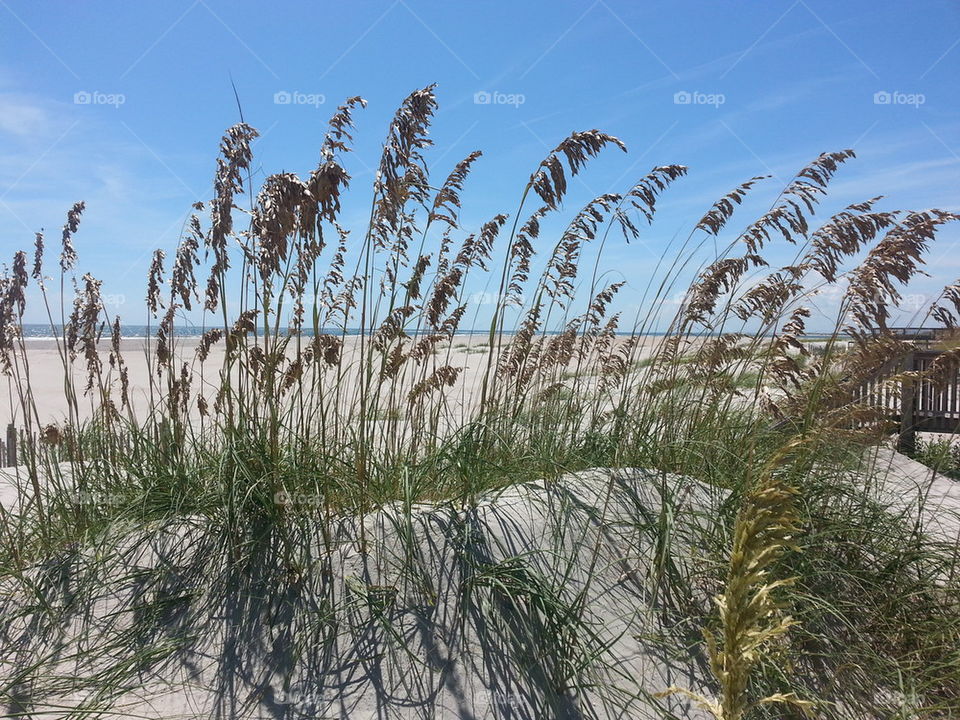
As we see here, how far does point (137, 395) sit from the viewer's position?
13.6 m

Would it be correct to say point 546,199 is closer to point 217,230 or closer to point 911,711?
point 217,230

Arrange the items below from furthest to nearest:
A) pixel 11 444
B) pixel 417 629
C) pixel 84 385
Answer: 1. pixel 84 385
2. pixel 11 444
3. pixel 417 629

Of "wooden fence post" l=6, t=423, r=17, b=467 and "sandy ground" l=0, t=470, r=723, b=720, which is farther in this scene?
"wooden fence post" l=6, t=423, r=17, b=467

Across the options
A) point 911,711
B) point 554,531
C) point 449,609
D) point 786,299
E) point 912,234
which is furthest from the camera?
point 786,299

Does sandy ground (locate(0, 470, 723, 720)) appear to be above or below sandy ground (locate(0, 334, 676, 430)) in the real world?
above

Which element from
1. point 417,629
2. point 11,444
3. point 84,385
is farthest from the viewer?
point 84,385

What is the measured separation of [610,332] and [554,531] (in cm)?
281

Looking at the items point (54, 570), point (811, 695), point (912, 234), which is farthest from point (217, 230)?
point (912, 234)

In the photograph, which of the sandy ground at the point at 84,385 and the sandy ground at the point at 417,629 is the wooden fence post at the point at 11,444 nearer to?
the sandy ground at the point at 84,385

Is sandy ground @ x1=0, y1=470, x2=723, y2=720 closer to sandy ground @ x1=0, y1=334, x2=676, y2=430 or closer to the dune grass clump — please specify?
the dune grass clump

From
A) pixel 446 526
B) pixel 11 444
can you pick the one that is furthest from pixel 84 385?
pixel 446 526

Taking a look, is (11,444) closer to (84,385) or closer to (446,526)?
(446,526)

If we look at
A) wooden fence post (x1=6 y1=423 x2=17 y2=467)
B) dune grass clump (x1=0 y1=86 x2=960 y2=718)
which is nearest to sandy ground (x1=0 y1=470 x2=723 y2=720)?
dune grass clump (x1=0 y1=86 x2=960 y2=718)

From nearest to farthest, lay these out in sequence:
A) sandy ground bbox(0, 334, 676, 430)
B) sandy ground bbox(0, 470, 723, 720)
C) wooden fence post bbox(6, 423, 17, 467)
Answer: sandy ground bbox(0, 470, 723, 720) < wooden fence post bbox(6, 423, 17, 467) < sandy ground bbox(0, 334, 676, 430)
